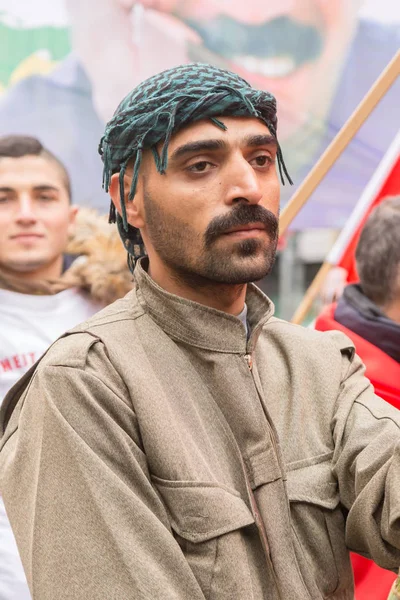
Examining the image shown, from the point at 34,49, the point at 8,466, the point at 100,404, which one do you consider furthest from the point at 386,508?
the point at 34,49

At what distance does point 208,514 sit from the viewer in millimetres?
1438

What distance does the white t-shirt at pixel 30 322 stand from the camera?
2889mm

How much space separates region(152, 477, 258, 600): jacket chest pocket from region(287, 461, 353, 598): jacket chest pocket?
0.16 metres

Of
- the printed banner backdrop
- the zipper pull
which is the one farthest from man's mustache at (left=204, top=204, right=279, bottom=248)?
the printed banner backdrop

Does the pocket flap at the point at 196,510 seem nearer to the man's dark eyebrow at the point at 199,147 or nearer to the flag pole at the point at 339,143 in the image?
the man's dark eyebrow at the point at 199,147

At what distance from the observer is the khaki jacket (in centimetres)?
138

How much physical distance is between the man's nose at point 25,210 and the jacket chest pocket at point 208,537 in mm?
1739

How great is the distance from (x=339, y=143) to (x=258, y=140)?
215 centimetres

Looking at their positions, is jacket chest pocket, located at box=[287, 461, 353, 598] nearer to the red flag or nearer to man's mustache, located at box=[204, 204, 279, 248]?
man's mustache, located at box=[204, 204, 279, 248]

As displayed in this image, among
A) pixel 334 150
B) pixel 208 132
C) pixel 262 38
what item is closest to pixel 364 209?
pixel 334 150

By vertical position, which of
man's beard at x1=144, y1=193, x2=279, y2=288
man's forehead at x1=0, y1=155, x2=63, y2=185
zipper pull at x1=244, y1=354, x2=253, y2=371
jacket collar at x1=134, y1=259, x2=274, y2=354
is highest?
man's beard at x1=144, y1=193, x2=279, y2=288

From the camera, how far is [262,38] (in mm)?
3809

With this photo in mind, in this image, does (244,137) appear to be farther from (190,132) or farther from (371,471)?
(371,471)

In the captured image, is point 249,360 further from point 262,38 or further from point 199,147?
point 262,38
